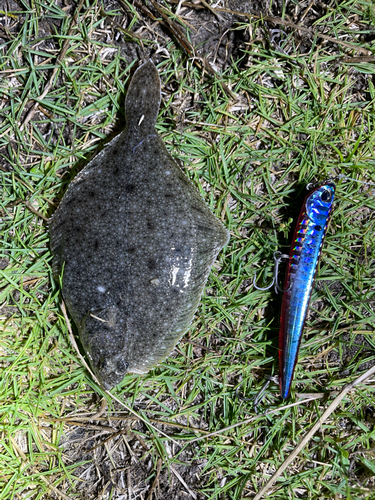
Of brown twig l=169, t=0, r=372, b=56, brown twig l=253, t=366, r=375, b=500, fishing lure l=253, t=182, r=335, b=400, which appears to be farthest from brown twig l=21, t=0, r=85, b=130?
brown twig l=253, t=366, r=375, b=500

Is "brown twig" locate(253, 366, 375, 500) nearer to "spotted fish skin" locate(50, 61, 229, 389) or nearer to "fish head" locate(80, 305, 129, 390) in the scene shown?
"spotted fish skin" locate(50, 61, 229, 389)

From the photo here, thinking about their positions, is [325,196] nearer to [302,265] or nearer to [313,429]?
[302,265]

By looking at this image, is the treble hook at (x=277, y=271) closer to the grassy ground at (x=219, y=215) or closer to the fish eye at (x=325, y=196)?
the grassy ground at (x=219, y=215)

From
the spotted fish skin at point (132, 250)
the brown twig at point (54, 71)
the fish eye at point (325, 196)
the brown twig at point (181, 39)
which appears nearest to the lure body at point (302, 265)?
the fish eye at point (325, 196)

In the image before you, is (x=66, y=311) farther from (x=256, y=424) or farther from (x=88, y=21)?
(x=88, y=21)

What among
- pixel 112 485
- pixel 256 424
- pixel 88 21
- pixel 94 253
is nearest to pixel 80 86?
pixel 88 21
